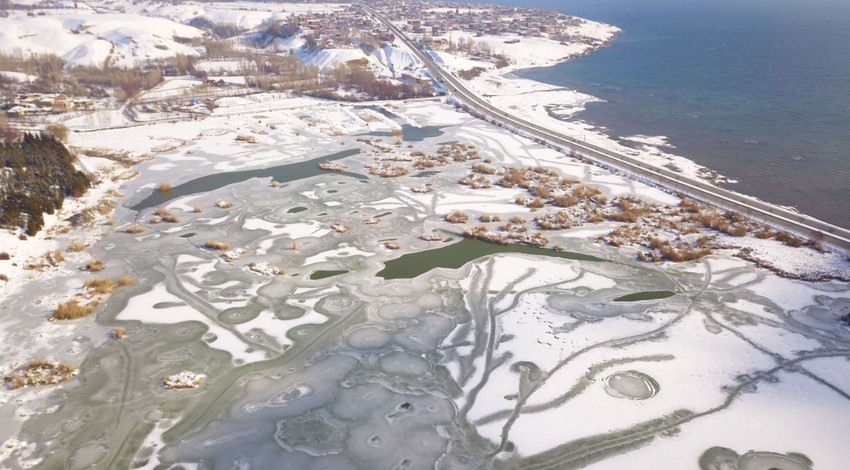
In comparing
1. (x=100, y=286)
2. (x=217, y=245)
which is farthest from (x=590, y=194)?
(x=100, y=286)

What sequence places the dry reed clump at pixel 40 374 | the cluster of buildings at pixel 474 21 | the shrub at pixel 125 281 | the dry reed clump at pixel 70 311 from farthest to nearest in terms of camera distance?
the cluster of buildings at pixel 474 21
the shrub at pixel 125 281
the dry reed clump at pixel 70 311
the dry reed clump at pixel 40 374

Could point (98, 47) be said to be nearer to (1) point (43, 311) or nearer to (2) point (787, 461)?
(1) point (43, 311)

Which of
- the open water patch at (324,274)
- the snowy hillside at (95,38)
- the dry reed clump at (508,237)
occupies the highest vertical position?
the snowy hillside at (95,38)

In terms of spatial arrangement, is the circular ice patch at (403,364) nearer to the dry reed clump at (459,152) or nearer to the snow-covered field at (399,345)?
the snow-covered field at (399,345)

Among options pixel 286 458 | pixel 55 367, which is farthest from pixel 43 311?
pixel 286 458

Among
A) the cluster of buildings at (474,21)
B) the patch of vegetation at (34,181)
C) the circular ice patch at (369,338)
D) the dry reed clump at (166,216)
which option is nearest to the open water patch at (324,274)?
the circular ice patch at (369,338)

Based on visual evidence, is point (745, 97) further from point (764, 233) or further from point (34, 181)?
point (34, 181)
